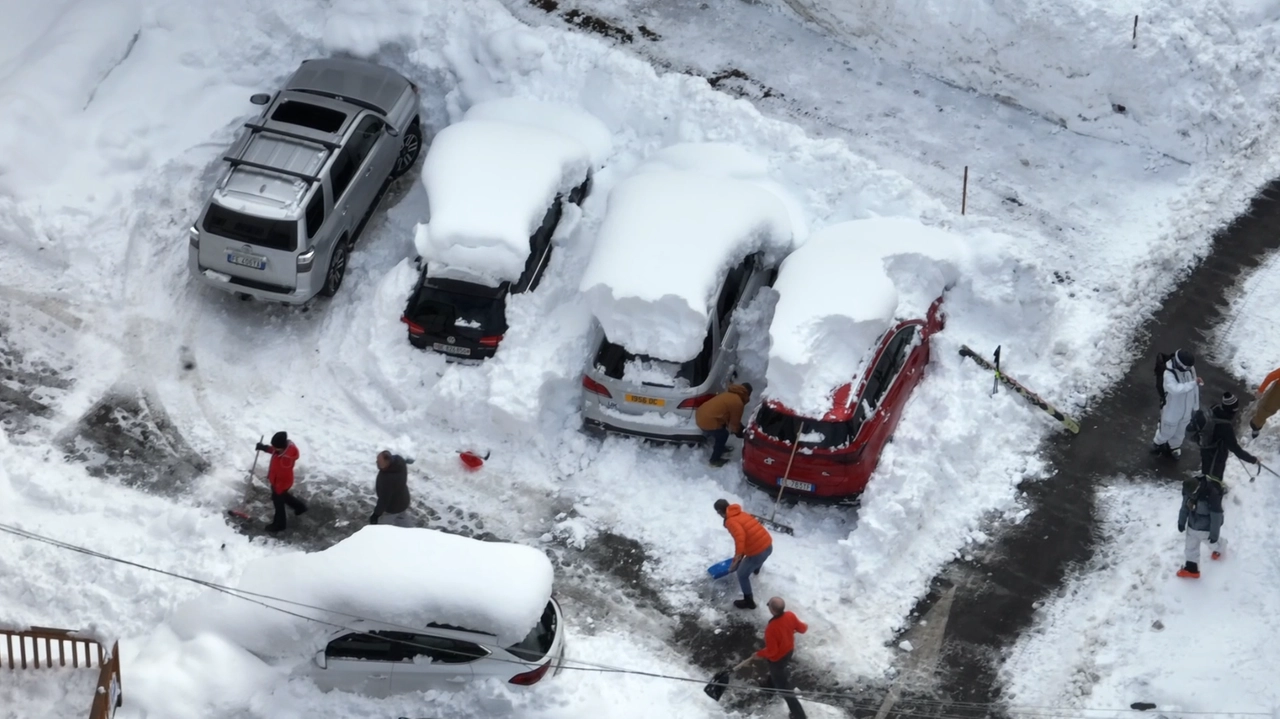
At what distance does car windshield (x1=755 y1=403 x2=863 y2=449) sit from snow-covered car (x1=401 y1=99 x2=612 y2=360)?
10.8ft

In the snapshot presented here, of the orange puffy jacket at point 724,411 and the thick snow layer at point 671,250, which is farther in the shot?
Result: the thick snow layer at point 671,250

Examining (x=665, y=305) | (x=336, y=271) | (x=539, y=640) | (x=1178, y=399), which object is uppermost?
(x=1178, y=399)

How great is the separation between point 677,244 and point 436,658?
543 centimetres

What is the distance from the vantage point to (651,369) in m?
15.2

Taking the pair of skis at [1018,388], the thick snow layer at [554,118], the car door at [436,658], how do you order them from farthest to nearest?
1. the thick snow layer at [554,118]
2. the pair of skis at [1018,388]
3. the car door at [436,658]

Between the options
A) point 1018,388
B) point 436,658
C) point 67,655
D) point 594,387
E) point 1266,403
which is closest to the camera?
point 436,658

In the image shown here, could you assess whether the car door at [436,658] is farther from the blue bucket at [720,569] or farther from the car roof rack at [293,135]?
the car roof rack at [293,135]

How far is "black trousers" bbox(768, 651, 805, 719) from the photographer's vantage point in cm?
1295

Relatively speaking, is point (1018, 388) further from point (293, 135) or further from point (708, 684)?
point (293, 135)

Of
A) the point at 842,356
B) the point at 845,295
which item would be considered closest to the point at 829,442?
the point at 842,356

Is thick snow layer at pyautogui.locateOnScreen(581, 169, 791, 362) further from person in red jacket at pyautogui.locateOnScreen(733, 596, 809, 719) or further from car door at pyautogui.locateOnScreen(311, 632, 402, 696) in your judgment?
car door at pyautogui.locateOnScreen(311, 632, 402, 696)

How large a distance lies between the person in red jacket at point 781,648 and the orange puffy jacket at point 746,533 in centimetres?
74

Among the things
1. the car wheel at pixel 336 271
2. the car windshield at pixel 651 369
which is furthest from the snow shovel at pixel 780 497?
the car wheel at pixel 336 271

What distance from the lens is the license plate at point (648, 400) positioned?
598 inches
